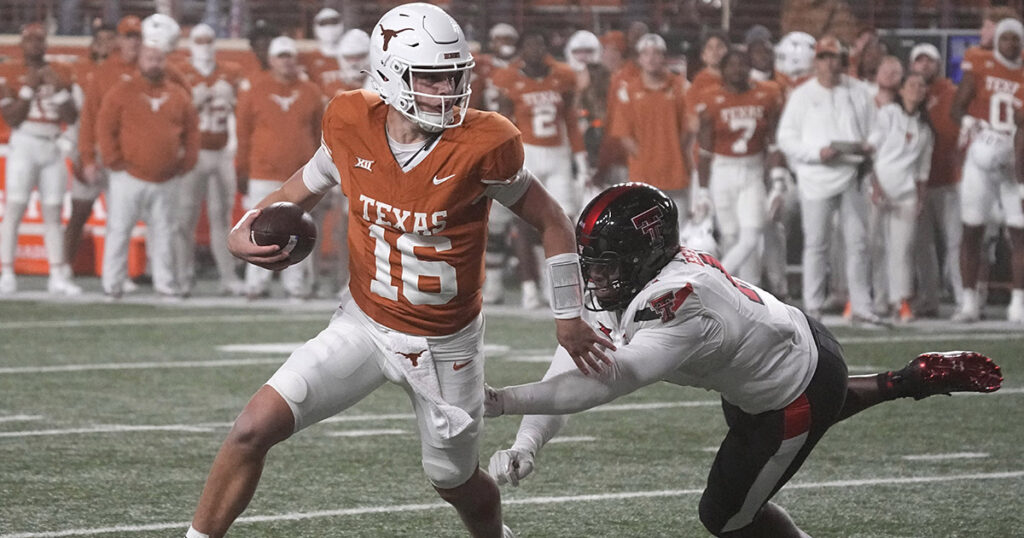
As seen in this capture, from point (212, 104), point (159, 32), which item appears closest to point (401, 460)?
point (159, 32)

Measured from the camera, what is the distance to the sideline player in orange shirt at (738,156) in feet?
36.9

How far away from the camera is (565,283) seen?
13.7ft

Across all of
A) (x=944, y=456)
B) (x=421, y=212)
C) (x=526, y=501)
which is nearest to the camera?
(x=421, y=212)

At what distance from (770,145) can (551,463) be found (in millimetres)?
5788

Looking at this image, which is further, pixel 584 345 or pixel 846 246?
pixel 846 246

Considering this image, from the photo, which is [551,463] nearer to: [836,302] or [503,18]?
[836,302]

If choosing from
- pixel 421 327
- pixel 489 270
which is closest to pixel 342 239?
pixel 489 270

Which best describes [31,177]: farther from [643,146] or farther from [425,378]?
[425,378]

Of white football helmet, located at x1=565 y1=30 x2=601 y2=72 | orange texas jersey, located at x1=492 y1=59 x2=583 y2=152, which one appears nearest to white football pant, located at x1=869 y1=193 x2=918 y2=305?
orange texas jersey, located at x1=492 y1=59 x2=583 y2=152

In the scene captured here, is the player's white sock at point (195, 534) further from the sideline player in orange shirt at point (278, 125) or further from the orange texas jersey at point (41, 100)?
the orange texas jersey at point (41, 100)

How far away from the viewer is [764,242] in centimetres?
1184

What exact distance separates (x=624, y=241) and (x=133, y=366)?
5310 mm

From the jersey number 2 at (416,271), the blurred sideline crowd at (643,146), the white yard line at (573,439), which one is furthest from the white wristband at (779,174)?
the jersey number 2 at (416,271)

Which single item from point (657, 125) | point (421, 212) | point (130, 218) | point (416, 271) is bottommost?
point (130, 218)
